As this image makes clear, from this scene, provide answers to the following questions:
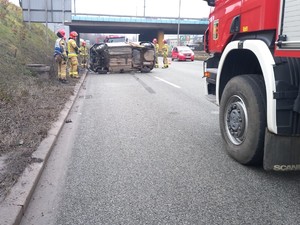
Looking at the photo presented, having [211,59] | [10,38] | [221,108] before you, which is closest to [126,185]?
[221,108]

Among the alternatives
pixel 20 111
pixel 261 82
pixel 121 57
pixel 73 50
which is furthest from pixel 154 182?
pixel 121 57

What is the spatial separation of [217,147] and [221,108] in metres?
0.67

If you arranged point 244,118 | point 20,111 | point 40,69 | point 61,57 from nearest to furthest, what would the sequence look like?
point 244,118 → point 20,111 → point 40,69 → point 61,57

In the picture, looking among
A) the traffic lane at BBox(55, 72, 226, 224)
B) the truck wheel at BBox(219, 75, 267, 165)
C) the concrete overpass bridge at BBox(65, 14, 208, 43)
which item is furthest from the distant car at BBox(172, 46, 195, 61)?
the truck wheel at BBox(219, 75, 267, 165)

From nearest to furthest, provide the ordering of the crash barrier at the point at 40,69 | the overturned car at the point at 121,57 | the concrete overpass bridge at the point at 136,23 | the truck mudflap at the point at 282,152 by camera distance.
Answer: the truck mudflap at the point at 282,152 → the crash barrier at the point at 40,69 → the overturned car at the point at 121,57 → the concrete overpass bridge at the point at 136,23

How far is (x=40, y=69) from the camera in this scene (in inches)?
448

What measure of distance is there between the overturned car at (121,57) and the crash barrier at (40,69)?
5774mm

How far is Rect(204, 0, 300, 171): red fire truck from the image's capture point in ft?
11.3

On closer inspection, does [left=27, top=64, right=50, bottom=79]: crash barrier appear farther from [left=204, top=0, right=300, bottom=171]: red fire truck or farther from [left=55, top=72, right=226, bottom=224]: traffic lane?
[left=204, top=0, right=300, bottom=171]: red fire truck

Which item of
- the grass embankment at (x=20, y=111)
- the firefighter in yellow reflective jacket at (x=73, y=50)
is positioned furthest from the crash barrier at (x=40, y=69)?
the firefighter in yellow reflective jacket at (x=73, y=50)

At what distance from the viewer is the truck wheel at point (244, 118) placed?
3.88 m

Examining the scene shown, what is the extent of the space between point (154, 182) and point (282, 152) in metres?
1.37

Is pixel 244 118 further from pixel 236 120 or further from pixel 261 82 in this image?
pixel 261 82

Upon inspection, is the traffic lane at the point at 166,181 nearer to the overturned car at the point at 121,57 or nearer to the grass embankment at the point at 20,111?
the grass embankment at the point at 20,111
